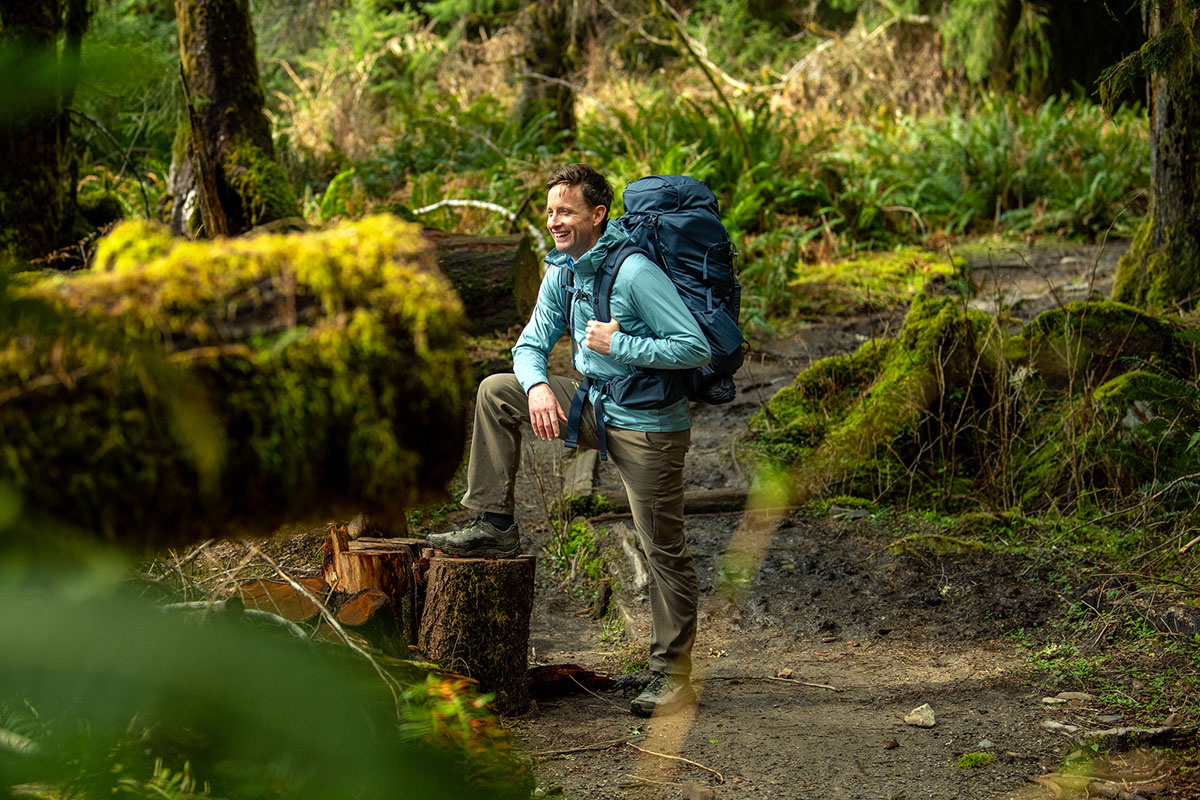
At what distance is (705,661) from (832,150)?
1091 cm

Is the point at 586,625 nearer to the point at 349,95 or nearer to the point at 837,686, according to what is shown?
the point at 837,686

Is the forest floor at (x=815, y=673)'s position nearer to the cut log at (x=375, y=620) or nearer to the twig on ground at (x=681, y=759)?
the twig on ground at (x=681, y=759)

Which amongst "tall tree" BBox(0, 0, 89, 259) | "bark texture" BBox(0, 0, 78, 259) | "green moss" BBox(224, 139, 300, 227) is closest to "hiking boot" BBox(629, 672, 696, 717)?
"tall tree" BBox(0, 0, 89, 259)

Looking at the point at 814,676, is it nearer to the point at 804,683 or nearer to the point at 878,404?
the point at 804,683

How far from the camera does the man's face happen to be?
156 inches

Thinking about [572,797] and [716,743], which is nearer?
[572,797]

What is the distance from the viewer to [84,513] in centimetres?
109

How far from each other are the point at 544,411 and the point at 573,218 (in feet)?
2.58

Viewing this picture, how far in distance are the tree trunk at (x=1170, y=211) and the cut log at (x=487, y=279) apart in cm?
462

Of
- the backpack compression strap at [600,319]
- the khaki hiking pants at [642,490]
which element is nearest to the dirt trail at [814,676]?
the khaki hiking pants at [642,490]

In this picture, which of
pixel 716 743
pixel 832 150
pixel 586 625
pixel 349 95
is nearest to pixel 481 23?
pixel 349 95

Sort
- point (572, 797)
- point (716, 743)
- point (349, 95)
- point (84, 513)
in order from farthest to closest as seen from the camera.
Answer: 1. point (349, 95)
2. point (716, 743)
3. point (572, 797)
4. point (84, 513)

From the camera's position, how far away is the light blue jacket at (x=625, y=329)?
3779 mm

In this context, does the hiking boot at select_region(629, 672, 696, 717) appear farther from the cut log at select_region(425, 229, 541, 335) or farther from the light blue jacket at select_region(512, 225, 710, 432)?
the cut log at select_region(425, 229, 541, 335)
